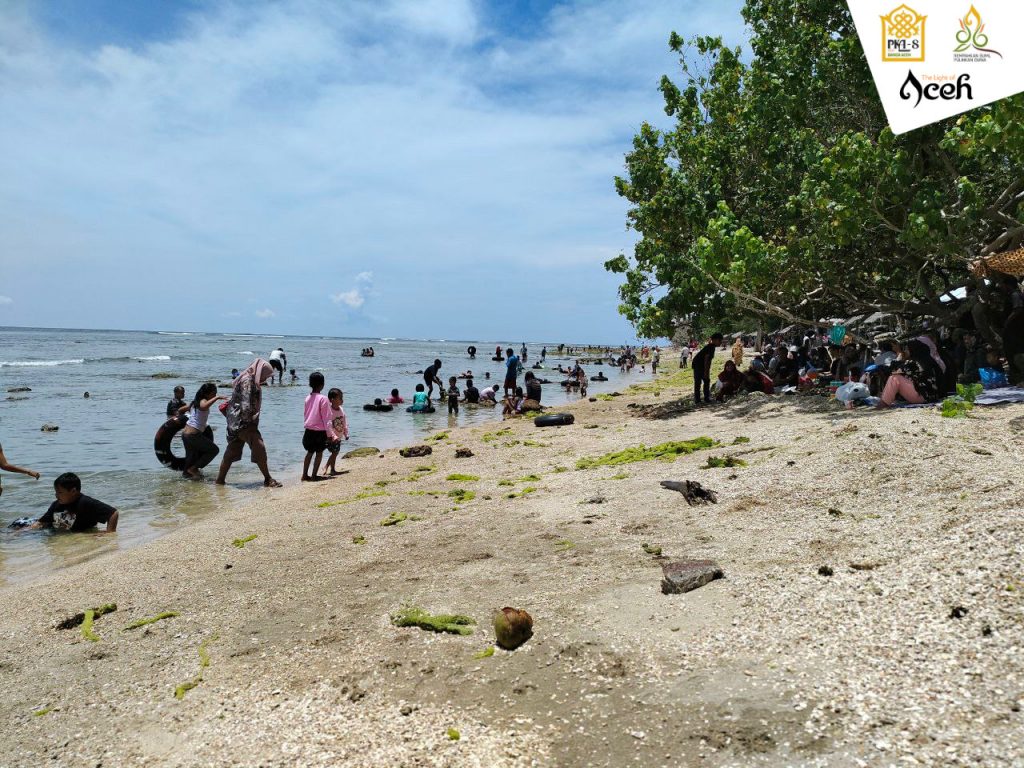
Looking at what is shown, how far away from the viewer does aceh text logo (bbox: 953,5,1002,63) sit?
7.15 metres

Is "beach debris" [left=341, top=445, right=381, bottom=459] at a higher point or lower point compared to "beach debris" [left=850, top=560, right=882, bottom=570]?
lower

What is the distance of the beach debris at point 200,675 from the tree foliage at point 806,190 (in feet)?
31.9

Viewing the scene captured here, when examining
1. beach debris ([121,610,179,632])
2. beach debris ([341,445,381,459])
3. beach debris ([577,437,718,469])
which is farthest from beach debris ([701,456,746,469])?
beach debris ([341,445,381,459])

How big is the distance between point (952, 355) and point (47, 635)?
1326 cm

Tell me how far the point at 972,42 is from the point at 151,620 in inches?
391

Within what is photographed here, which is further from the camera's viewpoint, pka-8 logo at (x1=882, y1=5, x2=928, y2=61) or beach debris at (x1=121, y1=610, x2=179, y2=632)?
pka-8 logo at (x1=882, y1=5, x2=928, y2=61)

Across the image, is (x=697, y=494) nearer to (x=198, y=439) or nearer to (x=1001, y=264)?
(x=1001, y=264)

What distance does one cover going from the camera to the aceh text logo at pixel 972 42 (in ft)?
23.5

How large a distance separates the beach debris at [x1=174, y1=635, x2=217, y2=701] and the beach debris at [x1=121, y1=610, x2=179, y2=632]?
72 centimetres

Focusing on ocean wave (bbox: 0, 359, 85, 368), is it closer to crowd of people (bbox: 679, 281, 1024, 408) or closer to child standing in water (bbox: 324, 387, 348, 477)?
child standing in water (bbox: 324, 387, 348, 477)

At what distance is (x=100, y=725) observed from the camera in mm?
3492

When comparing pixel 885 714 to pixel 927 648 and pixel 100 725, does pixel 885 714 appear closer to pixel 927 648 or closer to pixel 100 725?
pixel 927 648

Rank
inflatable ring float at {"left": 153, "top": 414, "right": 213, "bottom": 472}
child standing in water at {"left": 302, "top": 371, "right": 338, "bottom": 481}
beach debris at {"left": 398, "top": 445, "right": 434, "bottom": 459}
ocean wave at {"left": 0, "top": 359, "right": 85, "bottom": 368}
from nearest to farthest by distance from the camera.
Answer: child standing in water at {"left": 302, "top": 371, "right": 338, "bottom": 481} < inflatable ring float at {"left": 153, "top": 414, "right": 213, "bottom": 472} < beach debris at {"left": 398, "top": 445, "right": 434, "bottom": 459} < ocean wave at {"left": 0, "top": 359, "right": 85, "bottom": 368}

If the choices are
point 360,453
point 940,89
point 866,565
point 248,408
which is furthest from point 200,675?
point 360,453
